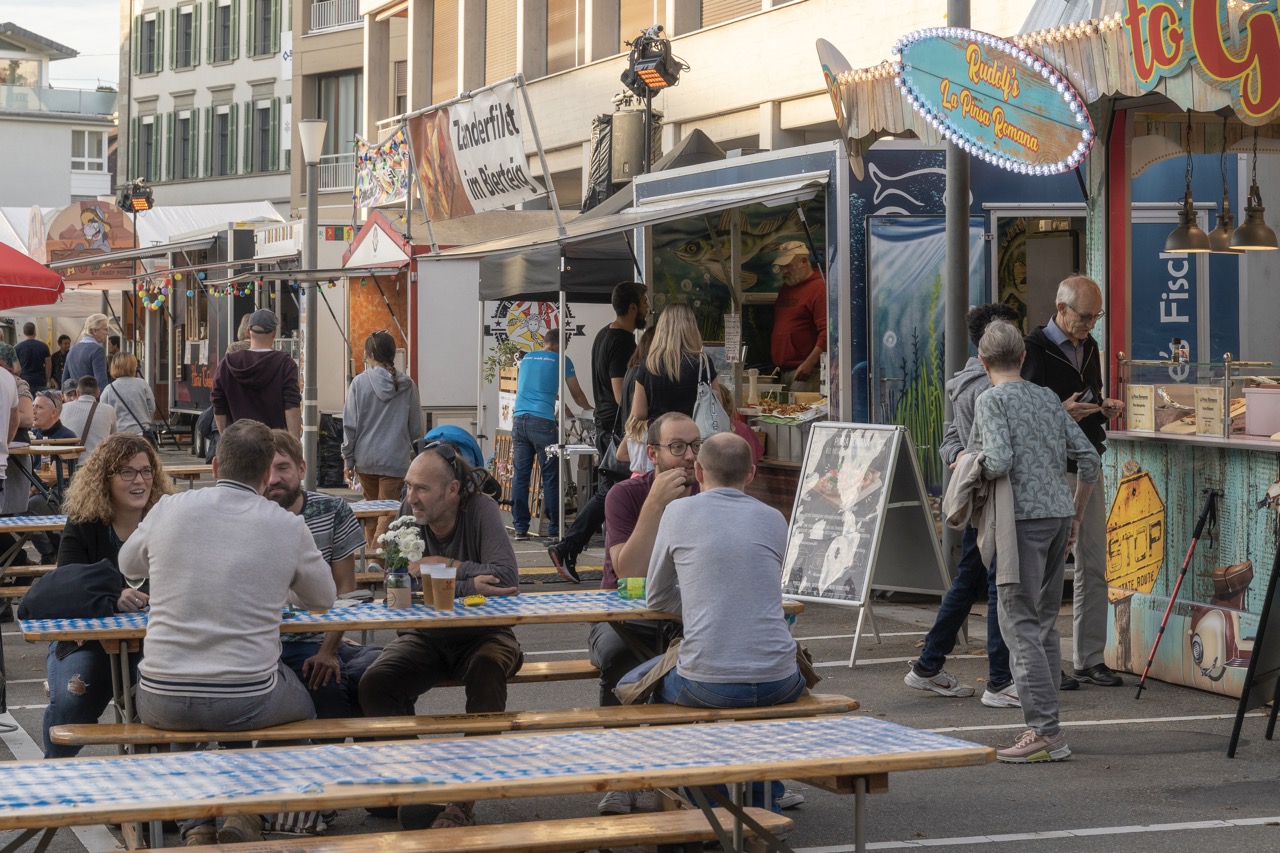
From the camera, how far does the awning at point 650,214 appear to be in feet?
39.3

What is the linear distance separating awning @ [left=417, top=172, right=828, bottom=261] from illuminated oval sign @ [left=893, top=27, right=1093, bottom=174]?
326 centimetres

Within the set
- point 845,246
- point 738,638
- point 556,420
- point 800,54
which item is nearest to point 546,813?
point 738,638

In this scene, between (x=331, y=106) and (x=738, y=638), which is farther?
(x=331, y=106)

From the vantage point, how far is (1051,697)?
7090mm

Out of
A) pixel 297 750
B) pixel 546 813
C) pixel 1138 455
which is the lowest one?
pixel 546 813

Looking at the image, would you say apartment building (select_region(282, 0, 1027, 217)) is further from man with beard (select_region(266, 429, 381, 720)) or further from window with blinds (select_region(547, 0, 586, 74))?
man with beard (select_region(266, 429, 381, 720))

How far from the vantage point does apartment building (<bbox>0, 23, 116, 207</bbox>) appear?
6938 centimetres

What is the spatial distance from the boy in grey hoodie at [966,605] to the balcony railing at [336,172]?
112 ft

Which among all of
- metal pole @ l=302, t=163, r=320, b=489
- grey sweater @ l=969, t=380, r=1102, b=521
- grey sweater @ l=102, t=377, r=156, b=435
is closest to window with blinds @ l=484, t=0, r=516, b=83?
metal pole @ l=302, t=163, r=320, b=489

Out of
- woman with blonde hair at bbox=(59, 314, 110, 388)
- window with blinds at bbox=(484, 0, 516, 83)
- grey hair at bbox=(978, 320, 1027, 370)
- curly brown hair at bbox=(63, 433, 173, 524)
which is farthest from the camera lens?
window with blinds at bbox=(484, 0, 516, 83)

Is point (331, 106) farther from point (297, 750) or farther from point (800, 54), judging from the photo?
point (297, 750)

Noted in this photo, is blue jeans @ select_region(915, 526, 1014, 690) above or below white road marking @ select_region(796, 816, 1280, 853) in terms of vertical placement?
above

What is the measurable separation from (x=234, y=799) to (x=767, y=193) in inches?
336

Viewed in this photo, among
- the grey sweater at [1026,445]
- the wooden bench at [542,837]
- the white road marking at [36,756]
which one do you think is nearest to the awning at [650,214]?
the grey sweater at [1026,445]
